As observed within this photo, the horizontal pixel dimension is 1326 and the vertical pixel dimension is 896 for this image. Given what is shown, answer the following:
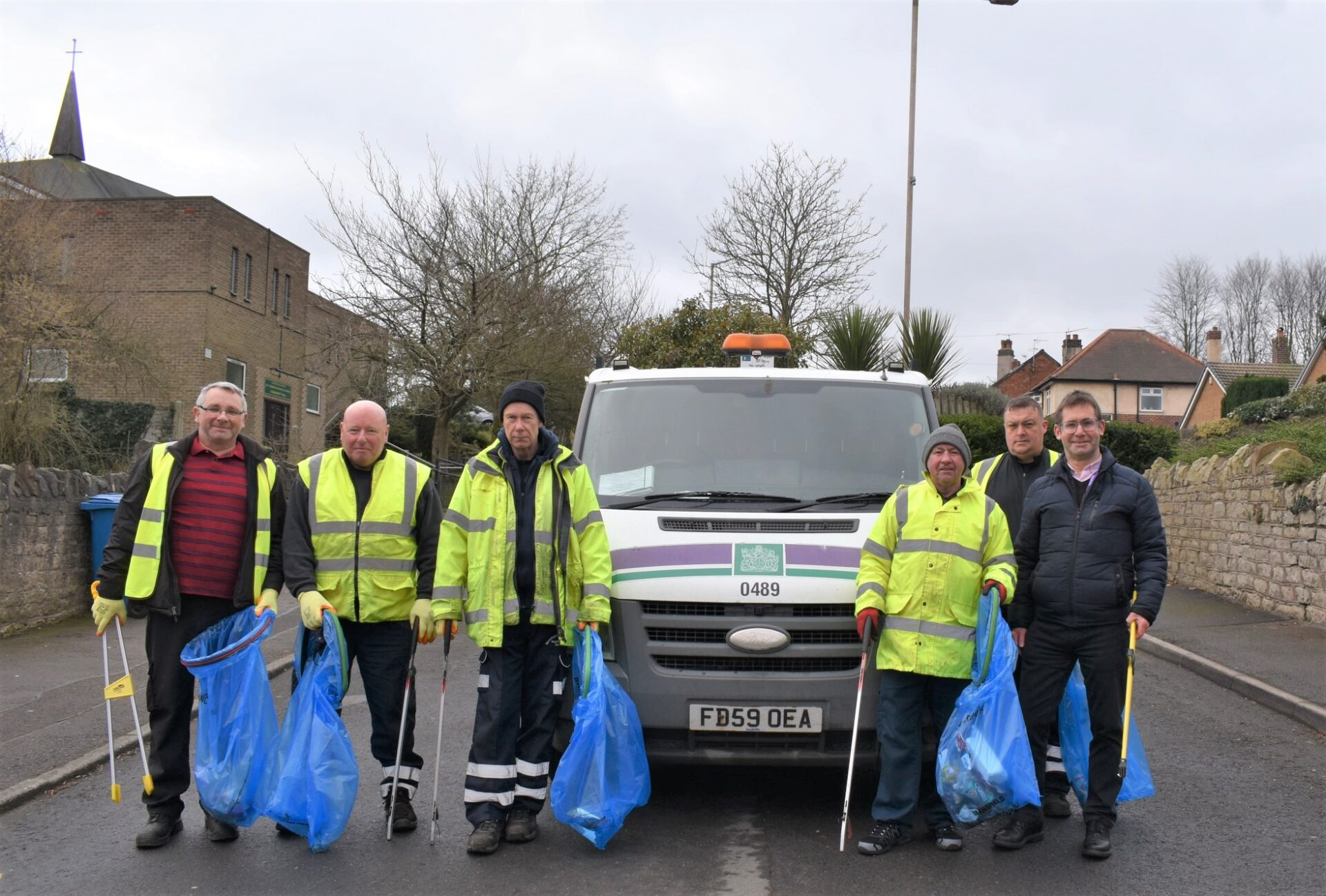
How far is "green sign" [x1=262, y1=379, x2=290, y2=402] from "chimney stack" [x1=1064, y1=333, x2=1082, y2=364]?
46.1 m

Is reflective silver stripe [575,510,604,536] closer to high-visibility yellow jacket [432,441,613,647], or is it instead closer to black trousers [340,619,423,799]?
high-visibility yellow jacket [432,441,613,647]

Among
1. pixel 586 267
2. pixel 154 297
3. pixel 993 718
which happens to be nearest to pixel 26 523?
pixel 993 718

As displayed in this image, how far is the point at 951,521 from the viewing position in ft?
16.2

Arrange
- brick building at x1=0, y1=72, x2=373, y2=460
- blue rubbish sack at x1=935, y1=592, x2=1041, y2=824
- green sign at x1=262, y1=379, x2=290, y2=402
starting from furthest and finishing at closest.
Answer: green sign at x1=262, y1=379, x2=290, y2=402, brick building at x1=0, y1=72, x2=373, y2=460, blue rubbish sack at x1=935, y1=592, x2=1041, y2=824

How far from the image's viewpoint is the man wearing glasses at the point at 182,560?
4988mm

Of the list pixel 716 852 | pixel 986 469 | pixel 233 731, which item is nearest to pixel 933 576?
pixel 986 469

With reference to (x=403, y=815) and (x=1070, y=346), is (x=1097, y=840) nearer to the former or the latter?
(x=403, y=815)

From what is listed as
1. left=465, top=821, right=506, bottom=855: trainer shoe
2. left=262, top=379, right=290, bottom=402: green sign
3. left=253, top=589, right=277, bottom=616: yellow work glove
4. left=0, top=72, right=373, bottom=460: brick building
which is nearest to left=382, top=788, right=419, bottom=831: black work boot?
left=465, top=821, right=506, bottom=855: trainer shoe

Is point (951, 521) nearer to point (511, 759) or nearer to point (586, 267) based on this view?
point (511, 759)

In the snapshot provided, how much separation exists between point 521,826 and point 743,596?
1.35 meters

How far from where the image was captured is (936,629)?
486cm

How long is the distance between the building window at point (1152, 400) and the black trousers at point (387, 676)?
59.7 m

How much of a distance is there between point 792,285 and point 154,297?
14968 mm

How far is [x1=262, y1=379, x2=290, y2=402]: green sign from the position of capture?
31.3m
